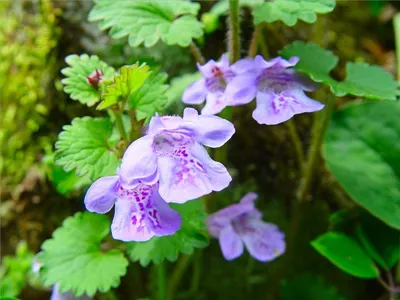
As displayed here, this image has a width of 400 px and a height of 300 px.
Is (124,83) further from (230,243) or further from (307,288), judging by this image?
(307,288)

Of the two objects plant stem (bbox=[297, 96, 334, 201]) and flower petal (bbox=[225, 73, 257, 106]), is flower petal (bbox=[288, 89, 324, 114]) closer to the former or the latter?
flower petal (bbox=[225, 73, 257, 106])

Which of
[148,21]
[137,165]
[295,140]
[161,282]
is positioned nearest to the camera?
[137,165]

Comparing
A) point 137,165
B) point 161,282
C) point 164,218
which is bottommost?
point 161,282

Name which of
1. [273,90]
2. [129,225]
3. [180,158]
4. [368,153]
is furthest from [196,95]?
[368,153]

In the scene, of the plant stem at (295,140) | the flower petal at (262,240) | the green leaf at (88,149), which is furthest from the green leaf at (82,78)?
the plant stem at (295,140)

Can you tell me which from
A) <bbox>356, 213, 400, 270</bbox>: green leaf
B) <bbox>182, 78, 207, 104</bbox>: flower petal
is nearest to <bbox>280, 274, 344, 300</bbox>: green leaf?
<bbox>356, 213, 400, 270</bbox>: green leaf

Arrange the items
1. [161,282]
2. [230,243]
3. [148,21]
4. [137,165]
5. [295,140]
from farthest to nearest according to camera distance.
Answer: [295,140] → [161,282] → [230,243] → [148,21] → [137,165]

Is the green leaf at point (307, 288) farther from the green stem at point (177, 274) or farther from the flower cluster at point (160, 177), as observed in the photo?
the flower cluster at point (160, 177)

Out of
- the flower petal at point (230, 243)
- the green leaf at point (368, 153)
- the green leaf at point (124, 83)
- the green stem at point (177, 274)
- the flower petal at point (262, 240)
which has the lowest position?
the green stem at point (177, 274)
